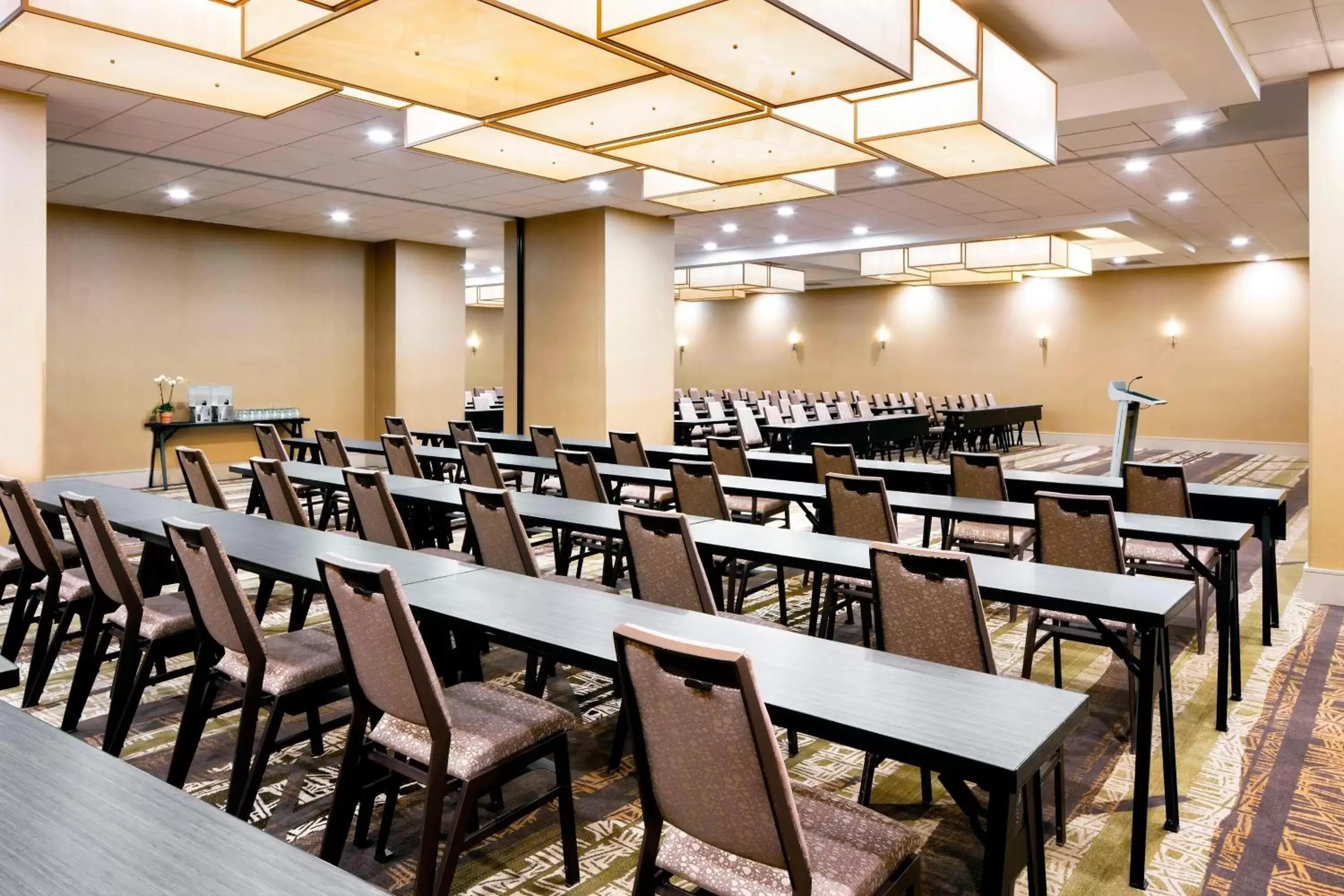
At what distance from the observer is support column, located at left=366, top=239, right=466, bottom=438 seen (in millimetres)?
13000

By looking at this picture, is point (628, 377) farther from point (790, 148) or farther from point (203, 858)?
point (203, 858)

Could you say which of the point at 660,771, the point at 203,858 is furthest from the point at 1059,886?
the point at 203,858

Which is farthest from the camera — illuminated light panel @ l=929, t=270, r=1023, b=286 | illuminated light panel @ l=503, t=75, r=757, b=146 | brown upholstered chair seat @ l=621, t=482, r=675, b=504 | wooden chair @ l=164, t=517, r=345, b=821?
illuminated light panel @ l=929, t=270, r=1023, b=286

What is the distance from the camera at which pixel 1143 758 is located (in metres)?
2.40

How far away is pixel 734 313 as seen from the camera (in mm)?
22047

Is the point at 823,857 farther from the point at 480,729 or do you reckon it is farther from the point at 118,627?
the point at 118,627

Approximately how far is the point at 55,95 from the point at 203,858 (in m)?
6.94

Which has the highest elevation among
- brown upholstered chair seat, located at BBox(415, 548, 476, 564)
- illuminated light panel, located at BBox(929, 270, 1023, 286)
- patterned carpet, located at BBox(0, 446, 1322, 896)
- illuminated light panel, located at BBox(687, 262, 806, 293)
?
illuminated light panel, located at BBox(687, 262, 806, 293)

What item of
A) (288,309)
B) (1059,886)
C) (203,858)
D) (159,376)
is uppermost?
(288,309)

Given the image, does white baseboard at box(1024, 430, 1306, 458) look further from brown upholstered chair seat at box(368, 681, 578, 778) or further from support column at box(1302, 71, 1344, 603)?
brown upholstered chair seat at box(368, 681, 578, 778)

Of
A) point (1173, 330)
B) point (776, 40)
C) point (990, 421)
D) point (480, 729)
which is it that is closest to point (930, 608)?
point (480, 729)

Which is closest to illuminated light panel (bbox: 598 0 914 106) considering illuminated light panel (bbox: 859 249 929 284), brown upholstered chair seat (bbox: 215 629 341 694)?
brown upholstered chair seat (bbox: 215 629 341 694)

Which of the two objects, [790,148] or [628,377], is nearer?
[790,148]

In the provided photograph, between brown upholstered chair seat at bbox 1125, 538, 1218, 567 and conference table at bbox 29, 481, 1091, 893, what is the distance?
174cm
